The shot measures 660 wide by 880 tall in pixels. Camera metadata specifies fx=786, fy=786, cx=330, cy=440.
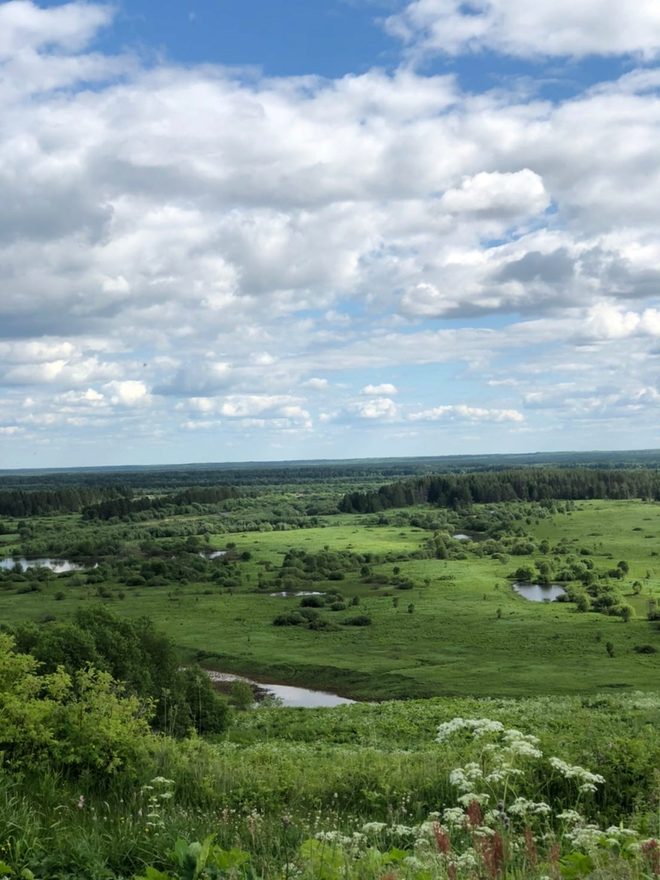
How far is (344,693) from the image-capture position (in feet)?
204

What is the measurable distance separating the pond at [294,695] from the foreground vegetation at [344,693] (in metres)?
1.86

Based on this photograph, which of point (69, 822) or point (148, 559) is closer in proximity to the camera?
point (69, 822)

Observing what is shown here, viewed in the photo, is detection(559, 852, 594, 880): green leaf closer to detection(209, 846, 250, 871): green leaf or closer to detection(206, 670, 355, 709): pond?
detection(209, 846, 250, 871): green leaf

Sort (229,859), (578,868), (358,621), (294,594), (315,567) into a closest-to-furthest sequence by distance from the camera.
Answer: (578,868), (229,859), (358,621), (294,594), (315,567)

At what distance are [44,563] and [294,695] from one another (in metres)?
99.2

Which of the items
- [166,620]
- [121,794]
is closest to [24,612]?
[166,620]

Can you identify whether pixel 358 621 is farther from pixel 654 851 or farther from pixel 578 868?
pixel 654 851

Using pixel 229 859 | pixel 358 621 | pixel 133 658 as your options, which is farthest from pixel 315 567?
pixel 229 859

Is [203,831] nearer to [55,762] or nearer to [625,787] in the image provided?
[55,762]

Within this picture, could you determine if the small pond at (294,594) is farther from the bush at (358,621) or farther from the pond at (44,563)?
the pond at (44,563)

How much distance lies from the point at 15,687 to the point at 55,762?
5193mm

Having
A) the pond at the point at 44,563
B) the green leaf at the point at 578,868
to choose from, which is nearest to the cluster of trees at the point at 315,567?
the pond at the point at 44,563

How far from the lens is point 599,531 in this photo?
513 feet

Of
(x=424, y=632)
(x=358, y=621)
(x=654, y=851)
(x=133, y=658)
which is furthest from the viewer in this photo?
(x=358, y=621)
